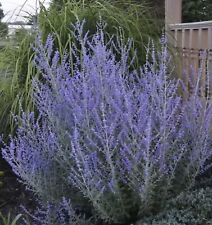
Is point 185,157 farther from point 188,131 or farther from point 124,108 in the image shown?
point 124,108

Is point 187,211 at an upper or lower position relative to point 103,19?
lower

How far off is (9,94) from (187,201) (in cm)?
226

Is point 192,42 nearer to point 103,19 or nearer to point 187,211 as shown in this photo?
point 103,19

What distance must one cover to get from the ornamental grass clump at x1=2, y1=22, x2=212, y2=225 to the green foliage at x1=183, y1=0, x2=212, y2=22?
4.48 m

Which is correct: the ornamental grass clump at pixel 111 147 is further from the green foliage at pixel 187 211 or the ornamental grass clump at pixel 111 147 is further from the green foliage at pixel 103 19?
the green foliage at pixel 103 19

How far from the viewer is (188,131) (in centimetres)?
249

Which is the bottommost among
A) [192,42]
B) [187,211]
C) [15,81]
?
[187,211]

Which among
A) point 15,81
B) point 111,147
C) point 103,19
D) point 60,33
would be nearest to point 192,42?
point 103,19

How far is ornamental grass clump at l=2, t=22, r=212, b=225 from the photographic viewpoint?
2.24 m

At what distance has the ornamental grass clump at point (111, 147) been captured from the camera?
2244 mm

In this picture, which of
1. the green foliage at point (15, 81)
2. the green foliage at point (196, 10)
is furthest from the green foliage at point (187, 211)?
the green foliage at point (196, 10)

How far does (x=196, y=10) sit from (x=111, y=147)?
5.03 meters

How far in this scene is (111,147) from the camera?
2314mm

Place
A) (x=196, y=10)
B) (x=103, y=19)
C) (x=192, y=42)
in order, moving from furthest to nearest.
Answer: (x=196, y=10), (x=192, y=42), (x=103, y=19)
